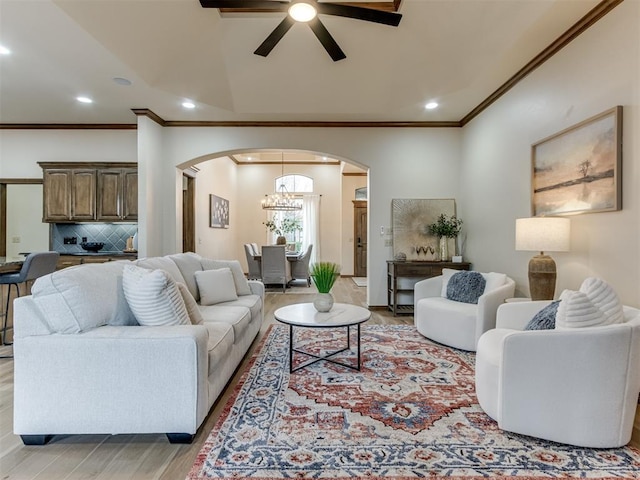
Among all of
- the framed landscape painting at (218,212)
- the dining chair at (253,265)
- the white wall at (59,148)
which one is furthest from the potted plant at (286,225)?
the white wall at (59,148)

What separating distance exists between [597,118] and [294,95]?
3.20 m

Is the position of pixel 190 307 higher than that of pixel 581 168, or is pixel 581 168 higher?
pixel 581 168

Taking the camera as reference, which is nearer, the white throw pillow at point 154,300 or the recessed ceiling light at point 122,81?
the white throw pillow at point 154,300

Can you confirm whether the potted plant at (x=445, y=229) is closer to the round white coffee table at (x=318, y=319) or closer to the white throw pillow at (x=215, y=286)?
the round white coffee table at (x=318, y=319)

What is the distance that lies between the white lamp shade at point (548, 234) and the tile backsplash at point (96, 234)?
5461 millimetres

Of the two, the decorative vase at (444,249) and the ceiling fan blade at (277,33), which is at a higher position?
the ceiling fan blade at (277,33)

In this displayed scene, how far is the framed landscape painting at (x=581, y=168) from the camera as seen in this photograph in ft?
8.07

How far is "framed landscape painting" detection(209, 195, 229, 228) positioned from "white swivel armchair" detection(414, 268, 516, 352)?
17.2 ft

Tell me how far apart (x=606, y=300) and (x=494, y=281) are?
5.50 feet

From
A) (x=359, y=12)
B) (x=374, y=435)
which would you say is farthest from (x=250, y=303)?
(x=359, y=12)

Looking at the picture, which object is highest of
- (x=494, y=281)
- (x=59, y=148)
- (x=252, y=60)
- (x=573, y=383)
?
(x=252, y=60)

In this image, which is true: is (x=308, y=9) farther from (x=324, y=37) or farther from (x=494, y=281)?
(x=494, y=281)

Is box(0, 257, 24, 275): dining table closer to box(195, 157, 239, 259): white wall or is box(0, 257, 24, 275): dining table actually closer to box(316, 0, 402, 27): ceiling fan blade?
box(195, 157, 239, 259): white wall

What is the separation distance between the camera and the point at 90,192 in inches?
203
